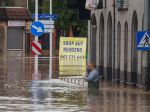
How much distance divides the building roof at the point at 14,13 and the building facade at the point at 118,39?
49015 mm

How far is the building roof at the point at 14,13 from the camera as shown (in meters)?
95.0

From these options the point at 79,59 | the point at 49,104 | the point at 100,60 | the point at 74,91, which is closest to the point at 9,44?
the point at 79,59

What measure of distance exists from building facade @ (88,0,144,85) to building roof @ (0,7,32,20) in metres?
49.0

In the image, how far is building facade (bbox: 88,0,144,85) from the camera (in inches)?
1432

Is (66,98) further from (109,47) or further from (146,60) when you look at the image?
(109,47)

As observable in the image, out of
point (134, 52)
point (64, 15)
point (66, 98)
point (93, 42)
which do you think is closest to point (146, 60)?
point (134, 52)

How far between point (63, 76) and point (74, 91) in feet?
39.6

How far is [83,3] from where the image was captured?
1679 inches

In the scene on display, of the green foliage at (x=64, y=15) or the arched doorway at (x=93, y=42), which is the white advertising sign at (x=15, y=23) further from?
the arched doorway at (x=93, y=42)

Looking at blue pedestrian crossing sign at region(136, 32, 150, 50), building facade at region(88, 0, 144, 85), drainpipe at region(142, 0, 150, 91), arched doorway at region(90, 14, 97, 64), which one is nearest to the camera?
blue pedestrian crossing sign at region(136, 32, 150, 50)

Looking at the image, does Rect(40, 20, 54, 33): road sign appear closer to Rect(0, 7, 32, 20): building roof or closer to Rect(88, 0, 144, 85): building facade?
Rect(88, 0, 144, 85): building facade

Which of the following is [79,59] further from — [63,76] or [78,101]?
[78,101]

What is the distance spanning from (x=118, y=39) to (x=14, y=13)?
5731cm

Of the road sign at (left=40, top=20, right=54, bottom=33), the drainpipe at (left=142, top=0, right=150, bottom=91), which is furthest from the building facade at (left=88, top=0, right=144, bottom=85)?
the road sign at (left=40, top=20, right=54, bottom=33)
